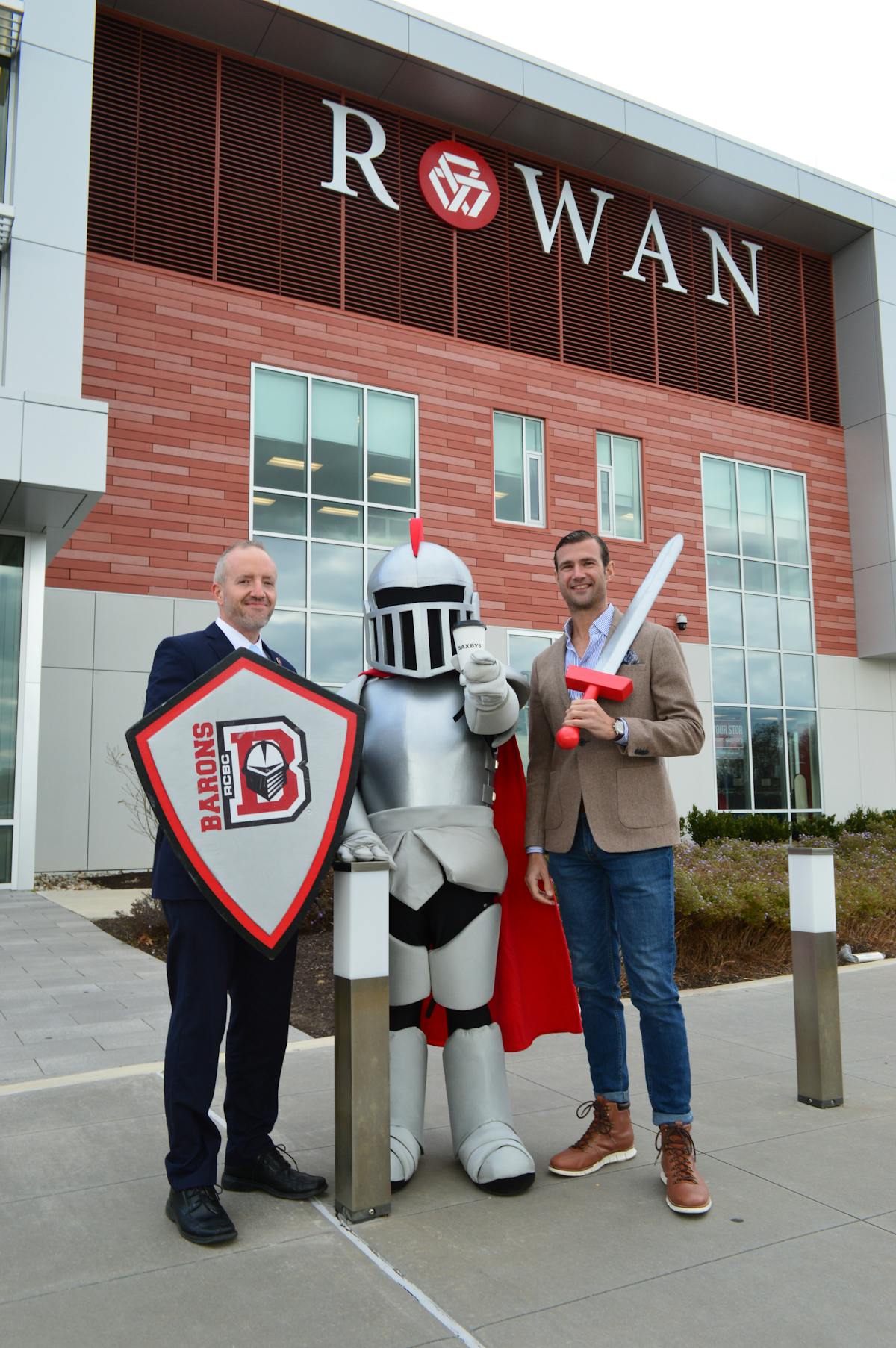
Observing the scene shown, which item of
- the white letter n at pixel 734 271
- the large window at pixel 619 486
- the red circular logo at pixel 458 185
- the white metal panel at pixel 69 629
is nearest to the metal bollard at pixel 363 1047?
the white metal panel at pixel 69 629

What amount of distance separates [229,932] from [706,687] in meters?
15.2

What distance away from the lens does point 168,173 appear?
45.2 ft

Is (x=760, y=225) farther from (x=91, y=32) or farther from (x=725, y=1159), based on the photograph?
(x=725, y=1159)

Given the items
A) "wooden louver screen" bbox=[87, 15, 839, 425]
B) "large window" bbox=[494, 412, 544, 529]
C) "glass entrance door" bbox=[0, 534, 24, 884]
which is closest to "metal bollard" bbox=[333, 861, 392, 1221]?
"glass entrance door" bbox=[0, 534, 24, 884]

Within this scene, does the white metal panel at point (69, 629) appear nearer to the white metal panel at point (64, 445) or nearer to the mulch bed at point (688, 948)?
the white metal panel at point (64, 445)

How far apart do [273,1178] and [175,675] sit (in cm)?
157

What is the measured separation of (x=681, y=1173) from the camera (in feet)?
10.0

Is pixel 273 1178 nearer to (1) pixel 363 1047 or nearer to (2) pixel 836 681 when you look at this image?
(1) pixel 363 1047

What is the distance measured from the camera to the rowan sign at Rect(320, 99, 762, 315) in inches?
591

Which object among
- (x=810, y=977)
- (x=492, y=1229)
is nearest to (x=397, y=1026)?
(x=492, y=1229)

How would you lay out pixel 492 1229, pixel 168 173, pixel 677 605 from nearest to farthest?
pixel 492 1229
pixel 168 173
pixel 677 605

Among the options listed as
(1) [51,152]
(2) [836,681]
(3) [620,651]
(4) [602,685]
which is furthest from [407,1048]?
(2) [836,681]

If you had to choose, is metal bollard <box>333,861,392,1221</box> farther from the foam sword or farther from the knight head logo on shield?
the foam sword

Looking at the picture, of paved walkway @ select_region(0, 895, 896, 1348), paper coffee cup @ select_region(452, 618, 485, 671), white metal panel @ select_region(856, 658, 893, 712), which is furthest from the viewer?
white metal panel @ select_region(856, 658, 893, 712)
